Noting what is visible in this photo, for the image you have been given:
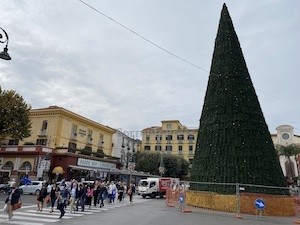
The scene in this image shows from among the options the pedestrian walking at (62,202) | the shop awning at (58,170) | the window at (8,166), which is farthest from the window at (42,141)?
the pedestrian walking at (62,202)

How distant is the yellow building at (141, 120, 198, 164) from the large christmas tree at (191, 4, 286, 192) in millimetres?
57196

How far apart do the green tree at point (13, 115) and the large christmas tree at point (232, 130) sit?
2116 centimetres

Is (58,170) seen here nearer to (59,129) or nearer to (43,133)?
(59,129)

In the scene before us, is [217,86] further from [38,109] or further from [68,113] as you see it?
[38,109]

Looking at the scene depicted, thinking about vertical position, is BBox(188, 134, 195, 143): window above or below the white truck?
above

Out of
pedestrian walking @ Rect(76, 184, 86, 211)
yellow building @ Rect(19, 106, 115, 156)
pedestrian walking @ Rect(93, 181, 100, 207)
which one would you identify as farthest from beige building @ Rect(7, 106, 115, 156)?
pedestrian walking @ Rect(76, 184, 86, 211)

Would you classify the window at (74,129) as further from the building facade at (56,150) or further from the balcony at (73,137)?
the balcony at (73,137)

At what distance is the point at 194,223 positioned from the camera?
12562 millimetres

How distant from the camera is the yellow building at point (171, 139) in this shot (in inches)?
3103

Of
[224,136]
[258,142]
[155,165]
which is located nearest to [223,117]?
[224,136]

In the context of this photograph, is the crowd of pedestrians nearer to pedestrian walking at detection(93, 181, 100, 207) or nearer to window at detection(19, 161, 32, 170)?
pedestrian walking at detection(93, 181, 100, 207)

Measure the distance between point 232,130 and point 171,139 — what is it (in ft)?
204

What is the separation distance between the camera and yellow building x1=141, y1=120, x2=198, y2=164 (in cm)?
7881

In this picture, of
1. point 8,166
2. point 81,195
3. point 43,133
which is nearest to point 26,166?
point 8,166
